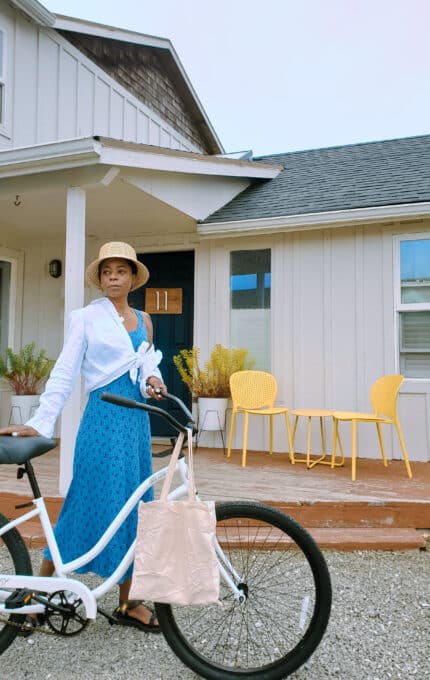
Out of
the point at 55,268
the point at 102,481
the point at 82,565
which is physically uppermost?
the point at 55,268

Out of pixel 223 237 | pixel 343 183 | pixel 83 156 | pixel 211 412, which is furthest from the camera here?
pixel 343 183

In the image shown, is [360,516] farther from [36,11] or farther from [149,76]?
[149,76]

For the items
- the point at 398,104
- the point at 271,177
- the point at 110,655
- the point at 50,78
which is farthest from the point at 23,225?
the point at 398,104

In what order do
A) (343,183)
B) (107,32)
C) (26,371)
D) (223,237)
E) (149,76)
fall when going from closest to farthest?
(223,237) → (343,183) → (26,371) → (107,32) → (149,76)

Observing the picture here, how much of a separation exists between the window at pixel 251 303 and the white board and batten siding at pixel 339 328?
0.11 m

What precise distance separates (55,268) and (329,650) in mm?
5078

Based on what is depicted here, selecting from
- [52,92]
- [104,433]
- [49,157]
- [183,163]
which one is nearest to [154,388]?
[104,433]

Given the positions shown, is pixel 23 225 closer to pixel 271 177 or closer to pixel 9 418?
pixel 9 418

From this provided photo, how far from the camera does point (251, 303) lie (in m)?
5.17

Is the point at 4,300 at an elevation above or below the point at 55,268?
below

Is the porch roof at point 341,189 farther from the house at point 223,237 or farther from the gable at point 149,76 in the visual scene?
the gable at point 149,76

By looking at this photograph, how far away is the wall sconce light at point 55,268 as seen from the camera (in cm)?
588

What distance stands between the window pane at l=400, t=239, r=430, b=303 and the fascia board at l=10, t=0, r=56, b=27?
482 centimetres

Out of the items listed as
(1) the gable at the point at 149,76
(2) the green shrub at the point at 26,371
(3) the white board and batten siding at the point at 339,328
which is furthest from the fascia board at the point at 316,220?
(1) the gable at the point at 149,76
